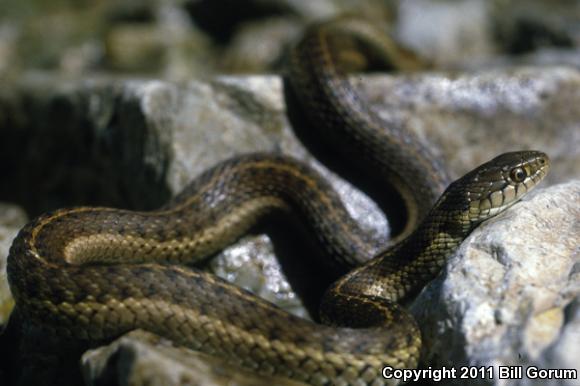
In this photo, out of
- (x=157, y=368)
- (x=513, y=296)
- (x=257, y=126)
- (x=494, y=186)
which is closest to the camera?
(x=157, y=368)

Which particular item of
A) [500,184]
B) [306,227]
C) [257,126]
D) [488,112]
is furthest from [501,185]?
[257,126]

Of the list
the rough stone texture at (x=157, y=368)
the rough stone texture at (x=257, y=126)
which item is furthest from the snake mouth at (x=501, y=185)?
the rough stone texture at (x=157, y=368)

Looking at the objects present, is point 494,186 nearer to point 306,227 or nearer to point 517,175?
point 517,175

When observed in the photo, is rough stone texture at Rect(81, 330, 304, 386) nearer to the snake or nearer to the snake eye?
the snake

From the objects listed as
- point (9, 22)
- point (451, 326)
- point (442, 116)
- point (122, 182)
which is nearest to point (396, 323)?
point (451, 326)

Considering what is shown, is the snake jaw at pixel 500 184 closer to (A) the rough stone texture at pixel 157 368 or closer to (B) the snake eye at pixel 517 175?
(B) the snake eye at pixel 517 175

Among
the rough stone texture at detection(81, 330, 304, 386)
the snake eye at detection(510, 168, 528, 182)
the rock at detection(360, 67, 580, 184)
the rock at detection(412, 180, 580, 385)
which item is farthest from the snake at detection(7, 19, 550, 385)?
the rock at detection(360, 67, 580, 184)
